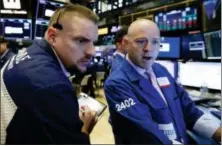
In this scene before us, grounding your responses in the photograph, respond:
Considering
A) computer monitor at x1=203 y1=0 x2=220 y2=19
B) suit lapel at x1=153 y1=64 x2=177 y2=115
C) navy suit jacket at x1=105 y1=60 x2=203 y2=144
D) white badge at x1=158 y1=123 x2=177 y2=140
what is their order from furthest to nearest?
1. computer monitor at x1=203 y1=0 x2=220 y2=19
2. suit lapel at x1=153 y1=64 x2=177 y2=115
3. white badge at x1=158 y1=123 x2=177 y2=140
4. navy suit jacket at x1=105 y1=60 x2=203 y2=144

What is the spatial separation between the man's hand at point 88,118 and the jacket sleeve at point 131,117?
0.16m

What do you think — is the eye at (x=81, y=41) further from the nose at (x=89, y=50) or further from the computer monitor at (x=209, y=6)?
the computer monitor at (x=209, y=6)

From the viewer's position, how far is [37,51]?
1052 millimetres

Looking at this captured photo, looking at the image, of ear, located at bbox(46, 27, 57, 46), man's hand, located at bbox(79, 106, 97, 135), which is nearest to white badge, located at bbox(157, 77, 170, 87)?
man's hand, located at bbox(79, 106, 97, 135)

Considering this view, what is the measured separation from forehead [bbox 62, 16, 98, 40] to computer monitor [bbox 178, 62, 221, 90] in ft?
6.40

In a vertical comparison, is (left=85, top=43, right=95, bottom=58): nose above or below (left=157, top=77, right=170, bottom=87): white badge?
above

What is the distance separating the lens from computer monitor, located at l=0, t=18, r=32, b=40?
3.66 m

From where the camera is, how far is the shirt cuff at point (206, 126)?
1542mm

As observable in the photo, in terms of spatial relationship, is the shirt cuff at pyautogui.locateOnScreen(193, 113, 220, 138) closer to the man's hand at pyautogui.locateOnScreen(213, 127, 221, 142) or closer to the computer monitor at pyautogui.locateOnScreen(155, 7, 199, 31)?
the man's hand at pyautogui.locateOnScreen(213, 127, 221, 142)

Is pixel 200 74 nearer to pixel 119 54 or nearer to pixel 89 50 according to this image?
pixel 119 54

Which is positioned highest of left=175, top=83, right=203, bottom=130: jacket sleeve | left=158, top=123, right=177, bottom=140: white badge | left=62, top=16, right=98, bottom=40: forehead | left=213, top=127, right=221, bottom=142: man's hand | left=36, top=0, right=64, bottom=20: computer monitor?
left=36, top=0, right=64, bottom=20: computer monitor

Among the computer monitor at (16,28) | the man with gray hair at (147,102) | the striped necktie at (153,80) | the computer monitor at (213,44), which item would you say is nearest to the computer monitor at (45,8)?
the computer monitor at (16,28)

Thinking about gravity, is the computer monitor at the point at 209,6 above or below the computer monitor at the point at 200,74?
above

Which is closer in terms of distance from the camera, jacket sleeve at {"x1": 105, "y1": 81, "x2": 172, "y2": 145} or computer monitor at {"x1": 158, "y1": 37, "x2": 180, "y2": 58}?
jacket sleeve at {"x1": 105, "y1": 81, "x2": 172, "y2": 145}
